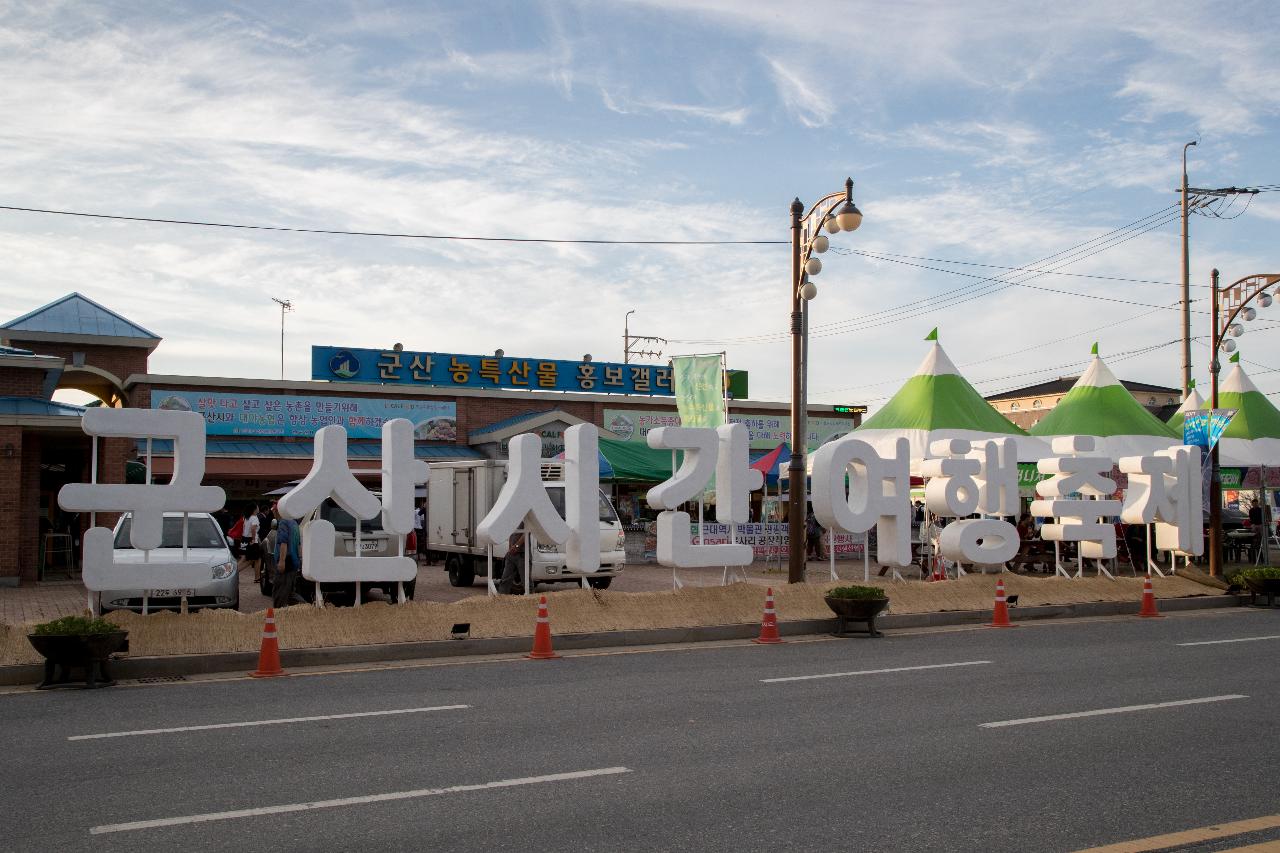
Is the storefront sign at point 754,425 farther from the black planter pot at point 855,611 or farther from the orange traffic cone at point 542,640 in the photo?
the orange traffic cone at point 542,640

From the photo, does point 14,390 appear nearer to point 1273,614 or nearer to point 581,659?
point 581,659

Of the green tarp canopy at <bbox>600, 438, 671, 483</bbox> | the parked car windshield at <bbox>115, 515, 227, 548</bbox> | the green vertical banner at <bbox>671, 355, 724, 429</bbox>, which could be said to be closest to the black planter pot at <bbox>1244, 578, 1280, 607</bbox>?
the green vertical banner at <bbox>671, 355, 724, 429</bbox>

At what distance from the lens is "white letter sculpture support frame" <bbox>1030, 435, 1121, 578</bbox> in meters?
20.4

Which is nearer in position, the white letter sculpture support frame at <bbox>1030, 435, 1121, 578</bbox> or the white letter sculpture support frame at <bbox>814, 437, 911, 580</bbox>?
the white letter sculpture support frame at <bbox>814, 437, 911, 580</bbox>

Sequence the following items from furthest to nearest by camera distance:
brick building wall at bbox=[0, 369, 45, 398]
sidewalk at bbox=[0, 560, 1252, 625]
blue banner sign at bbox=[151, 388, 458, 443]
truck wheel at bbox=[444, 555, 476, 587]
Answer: blue banner sign at bbox=[151, 388, 458, 443] < brick building wall at bbox=[0, 369, 45, 398] < truck wheel at bbox=[444, 555, 476, 587] < sidewalk at bbox=[0, 560, 1252, 625]

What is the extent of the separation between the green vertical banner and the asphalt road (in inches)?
609

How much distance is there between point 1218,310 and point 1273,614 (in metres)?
8.66

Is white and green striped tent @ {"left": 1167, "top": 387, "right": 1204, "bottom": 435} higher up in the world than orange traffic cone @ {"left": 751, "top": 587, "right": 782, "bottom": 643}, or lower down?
higher up

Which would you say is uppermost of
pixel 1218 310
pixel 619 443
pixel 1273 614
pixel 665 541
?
pixel 1218 310

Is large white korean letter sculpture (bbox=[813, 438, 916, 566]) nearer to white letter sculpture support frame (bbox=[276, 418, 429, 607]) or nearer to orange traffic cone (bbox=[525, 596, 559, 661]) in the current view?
orange traffic cone (bbox=[525, 596, 559, 661])

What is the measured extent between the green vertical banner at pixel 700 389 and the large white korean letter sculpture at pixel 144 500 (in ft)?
51.4

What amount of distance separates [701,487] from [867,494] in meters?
3.20

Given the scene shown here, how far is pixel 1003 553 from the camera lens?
63.3ft

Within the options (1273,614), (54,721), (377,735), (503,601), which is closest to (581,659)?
(503,601)
